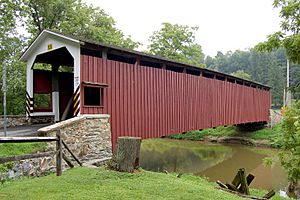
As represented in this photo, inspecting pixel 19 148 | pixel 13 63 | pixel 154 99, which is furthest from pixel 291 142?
pixel 13 63

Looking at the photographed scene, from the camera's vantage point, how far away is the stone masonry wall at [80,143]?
6.01m

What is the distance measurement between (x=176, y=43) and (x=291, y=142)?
23007 millimetres

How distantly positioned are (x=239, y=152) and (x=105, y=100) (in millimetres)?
12626

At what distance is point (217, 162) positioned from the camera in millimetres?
15562

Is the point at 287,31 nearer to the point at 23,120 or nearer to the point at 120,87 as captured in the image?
the point at 120,87

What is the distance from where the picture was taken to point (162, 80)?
1166cm

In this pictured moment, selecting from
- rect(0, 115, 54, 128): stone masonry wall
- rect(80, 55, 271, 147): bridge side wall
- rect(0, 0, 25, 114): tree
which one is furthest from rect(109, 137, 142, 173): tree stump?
rect(0, 0, 25, 114): tree

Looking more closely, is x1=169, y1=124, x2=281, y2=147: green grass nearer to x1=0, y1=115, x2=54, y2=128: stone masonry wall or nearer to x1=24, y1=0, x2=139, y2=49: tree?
x1=24, y1=0, x2=139, y2=49: tree

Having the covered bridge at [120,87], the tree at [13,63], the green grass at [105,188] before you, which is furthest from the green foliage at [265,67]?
the green grass at [105,188]

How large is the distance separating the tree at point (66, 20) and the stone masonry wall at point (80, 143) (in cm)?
995

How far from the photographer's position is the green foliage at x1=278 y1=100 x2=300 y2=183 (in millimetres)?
4438

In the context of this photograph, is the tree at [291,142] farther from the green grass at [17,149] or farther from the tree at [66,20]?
the tree at [66,20]

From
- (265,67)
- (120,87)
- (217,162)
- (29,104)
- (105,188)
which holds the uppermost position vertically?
(265,67)

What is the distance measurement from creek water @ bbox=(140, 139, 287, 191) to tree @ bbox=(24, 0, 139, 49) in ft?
25.8
